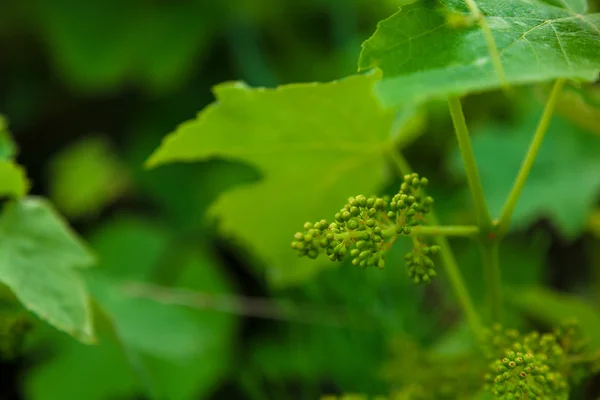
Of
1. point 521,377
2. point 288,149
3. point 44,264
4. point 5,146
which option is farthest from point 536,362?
point 5,146

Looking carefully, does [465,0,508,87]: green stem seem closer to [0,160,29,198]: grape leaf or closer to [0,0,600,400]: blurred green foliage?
[0,0,600,400]: blurred green foliage

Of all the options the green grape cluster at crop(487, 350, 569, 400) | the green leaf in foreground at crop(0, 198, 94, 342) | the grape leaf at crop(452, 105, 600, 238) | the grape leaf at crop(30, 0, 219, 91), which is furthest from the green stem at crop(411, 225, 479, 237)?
the grape leaf at crop(30, 0, 219, 91)

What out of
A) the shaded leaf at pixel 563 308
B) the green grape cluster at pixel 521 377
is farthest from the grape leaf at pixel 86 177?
the green grape cluster at pixel 521 377

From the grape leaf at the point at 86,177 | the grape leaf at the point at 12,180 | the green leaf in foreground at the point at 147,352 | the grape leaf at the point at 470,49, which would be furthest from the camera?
the grape leaf at the point at 86,177

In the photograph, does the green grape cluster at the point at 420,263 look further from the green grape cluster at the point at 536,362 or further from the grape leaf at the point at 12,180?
the grape leaf at the point at 12,180

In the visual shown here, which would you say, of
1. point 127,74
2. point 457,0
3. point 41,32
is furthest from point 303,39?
point 457,0
